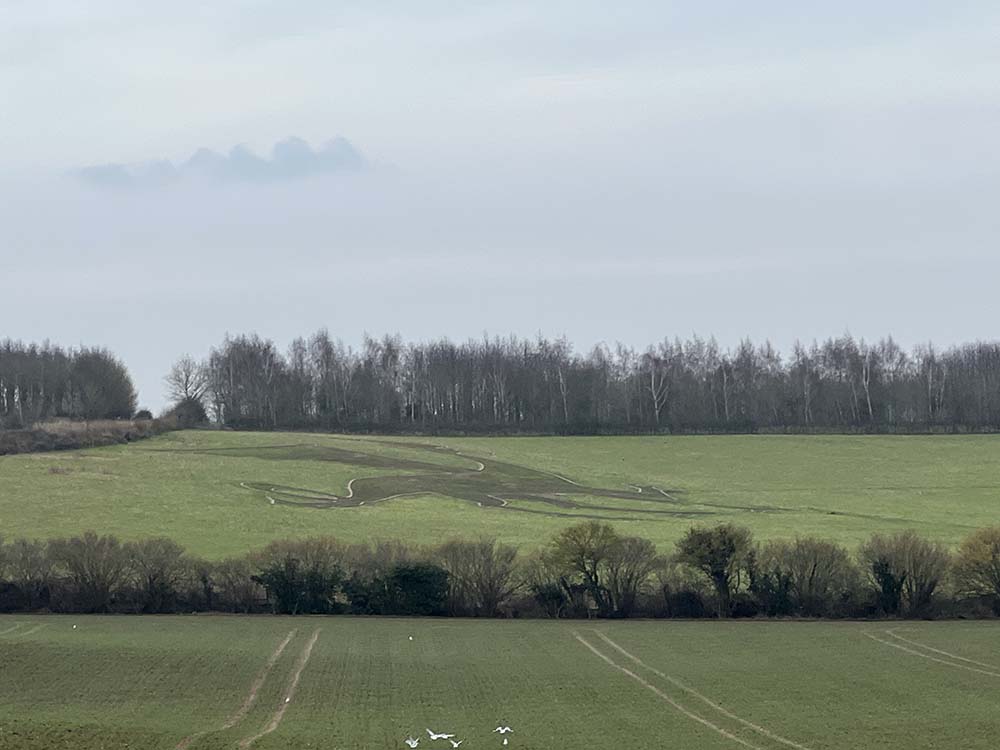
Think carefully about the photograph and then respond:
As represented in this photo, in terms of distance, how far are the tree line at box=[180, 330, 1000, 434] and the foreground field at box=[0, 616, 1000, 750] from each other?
4028 inches

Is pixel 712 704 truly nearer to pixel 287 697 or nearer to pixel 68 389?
pixel 287 697

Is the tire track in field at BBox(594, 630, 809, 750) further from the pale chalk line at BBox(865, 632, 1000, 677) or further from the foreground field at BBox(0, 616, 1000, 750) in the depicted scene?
the pale chalk line at BBox(865, 632, 1000, 677)

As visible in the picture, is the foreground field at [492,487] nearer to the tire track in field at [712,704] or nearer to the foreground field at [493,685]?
the foreground field at [493,685]

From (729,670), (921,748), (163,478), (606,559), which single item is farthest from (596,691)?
(163,478)

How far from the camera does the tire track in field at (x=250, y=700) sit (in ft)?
105

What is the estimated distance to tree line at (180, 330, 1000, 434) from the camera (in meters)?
170

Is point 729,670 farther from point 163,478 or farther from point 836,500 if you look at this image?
point 163,478

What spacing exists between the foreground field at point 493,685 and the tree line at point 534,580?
182 inches

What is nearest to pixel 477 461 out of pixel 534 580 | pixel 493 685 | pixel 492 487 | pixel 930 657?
pixel 492 487

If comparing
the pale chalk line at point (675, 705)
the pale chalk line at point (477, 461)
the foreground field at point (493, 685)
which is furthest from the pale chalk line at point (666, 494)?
the pale chalk line at point (675, 705)

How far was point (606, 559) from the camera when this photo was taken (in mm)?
64062

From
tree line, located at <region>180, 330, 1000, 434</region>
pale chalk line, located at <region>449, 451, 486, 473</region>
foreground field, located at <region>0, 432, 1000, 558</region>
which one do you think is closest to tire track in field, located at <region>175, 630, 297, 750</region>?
foreground field, located at <region>0, 432, 1000, 558</region>

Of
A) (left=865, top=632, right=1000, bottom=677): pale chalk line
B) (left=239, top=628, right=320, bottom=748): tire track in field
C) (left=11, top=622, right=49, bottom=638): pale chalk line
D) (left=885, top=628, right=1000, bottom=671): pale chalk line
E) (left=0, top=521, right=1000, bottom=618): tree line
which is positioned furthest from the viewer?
(left=0, top=521, right=1000, bottom=618): tree line

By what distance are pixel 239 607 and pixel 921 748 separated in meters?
40.2
